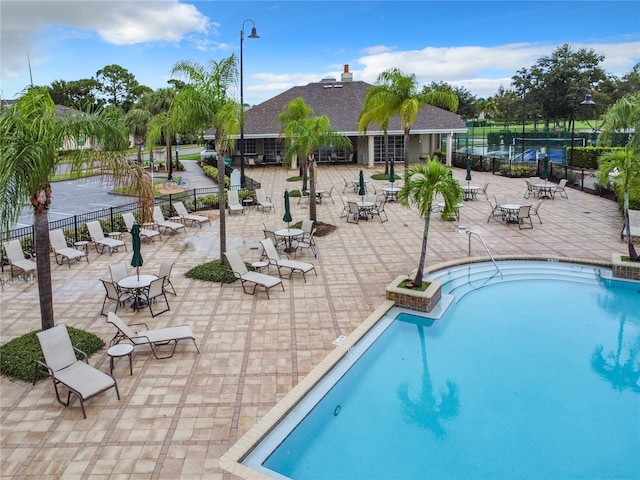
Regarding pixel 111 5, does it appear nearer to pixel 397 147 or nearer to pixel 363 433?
pixel 363 433

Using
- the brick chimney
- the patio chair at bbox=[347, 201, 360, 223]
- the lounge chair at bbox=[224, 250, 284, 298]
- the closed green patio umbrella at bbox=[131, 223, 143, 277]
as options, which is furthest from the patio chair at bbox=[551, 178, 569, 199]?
the brick chimney

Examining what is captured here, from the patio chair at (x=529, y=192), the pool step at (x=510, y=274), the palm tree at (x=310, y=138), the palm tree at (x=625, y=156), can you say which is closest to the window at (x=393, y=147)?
the patio chair at (x=529, y=192)

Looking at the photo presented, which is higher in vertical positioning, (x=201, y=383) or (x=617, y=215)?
(x=617, y=215)

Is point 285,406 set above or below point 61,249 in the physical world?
below

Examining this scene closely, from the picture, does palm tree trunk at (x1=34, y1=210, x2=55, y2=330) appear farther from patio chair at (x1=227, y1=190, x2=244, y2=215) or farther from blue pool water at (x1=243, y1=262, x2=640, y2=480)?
patio chair at (x1=227, y1=190, x2=244, y2=215)

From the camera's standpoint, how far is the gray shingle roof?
117 ft

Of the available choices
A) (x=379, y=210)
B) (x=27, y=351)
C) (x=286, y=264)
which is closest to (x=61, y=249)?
(x=27, y=351)

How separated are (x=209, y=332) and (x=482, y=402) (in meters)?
5.03

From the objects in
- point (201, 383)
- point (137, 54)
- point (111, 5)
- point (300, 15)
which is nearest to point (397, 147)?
point (300, 15)

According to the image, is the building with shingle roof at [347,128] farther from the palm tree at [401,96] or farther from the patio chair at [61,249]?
the patio chair at [61,249]

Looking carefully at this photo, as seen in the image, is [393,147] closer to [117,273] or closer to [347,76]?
[347,76]

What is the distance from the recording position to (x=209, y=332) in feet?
31.1

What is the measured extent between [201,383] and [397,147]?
109 feet

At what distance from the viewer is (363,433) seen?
6.88 meters
